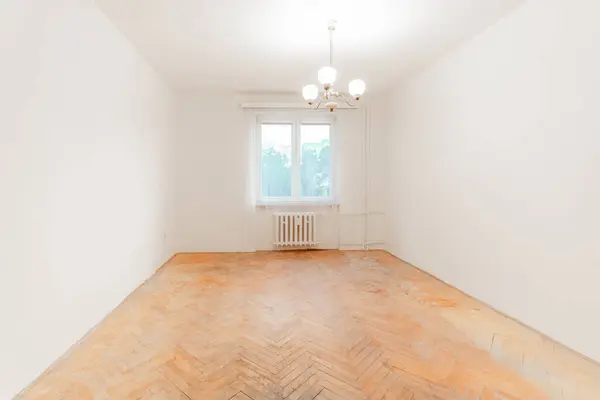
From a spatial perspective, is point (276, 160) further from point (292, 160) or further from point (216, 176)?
point (216, 176)

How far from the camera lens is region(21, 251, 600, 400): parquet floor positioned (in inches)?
79.8

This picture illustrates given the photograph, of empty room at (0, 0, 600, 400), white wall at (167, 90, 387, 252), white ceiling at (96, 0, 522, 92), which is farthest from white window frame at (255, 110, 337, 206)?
white ceiling at (96, 0, 522, 92)

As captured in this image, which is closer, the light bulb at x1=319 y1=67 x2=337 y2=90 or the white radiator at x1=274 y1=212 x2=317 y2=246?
the light bulb at x1=319 y1=67 x2=337 y2=90

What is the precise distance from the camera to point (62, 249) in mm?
2480

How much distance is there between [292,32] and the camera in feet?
11.7

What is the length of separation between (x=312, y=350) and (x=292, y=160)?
412 centimetres

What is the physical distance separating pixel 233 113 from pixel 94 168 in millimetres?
3316

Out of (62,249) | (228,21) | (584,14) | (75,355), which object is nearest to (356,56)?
(228,21)

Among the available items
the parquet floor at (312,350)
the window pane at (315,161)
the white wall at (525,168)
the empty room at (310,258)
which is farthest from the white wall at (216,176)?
the white wall at (525,168)

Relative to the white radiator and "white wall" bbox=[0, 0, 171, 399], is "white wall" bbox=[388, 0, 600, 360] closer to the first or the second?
the white radiator

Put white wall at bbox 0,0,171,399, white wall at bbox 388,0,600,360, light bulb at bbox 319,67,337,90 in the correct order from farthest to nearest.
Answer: light bulb at bbox 319,67,337,90
white wall at bbox 388,0,600,360
white wall at bbox 0,0,171,399

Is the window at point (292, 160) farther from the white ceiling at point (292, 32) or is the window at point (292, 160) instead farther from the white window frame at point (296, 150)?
the white ceiling at point (292, 32)

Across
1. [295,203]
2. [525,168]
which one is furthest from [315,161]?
[525,168]

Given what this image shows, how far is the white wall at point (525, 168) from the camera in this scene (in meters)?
2.50
